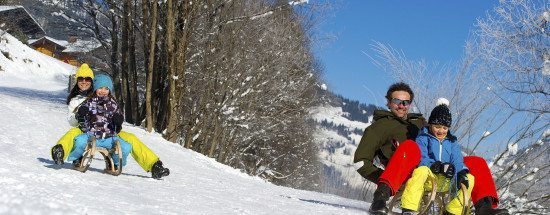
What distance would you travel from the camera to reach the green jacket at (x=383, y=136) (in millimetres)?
5289

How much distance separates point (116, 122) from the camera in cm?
586

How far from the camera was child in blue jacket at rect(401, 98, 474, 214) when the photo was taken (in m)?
4.43

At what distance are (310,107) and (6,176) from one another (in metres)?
27.2

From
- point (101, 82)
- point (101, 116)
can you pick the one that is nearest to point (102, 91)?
point (101, 82)

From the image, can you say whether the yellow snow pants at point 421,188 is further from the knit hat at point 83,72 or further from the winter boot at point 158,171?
the knit hat at point 83,72

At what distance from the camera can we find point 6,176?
394 centimetres

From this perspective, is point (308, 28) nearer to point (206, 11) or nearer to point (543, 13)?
point (206, 11)

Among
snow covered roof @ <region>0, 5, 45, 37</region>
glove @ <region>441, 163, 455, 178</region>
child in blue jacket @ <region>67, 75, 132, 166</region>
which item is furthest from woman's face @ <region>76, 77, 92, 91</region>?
snow covered roof @ <region>0, 5, 45, 37</region>

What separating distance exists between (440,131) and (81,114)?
3.40 meters

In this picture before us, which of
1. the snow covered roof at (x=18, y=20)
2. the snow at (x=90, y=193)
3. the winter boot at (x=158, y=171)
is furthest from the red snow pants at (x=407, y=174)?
the snow covered roof at (x=18, y=20)

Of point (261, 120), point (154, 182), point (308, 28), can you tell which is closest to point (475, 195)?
point (154, 182)

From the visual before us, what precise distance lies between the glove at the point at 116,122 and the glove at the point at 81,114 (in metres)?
0.26

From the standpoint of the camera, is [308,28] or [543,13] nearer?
[543,13]

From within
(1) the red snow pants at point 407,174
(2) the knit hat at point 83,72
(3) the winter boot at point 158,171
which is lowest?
(3) the winter boot at point 158,171
